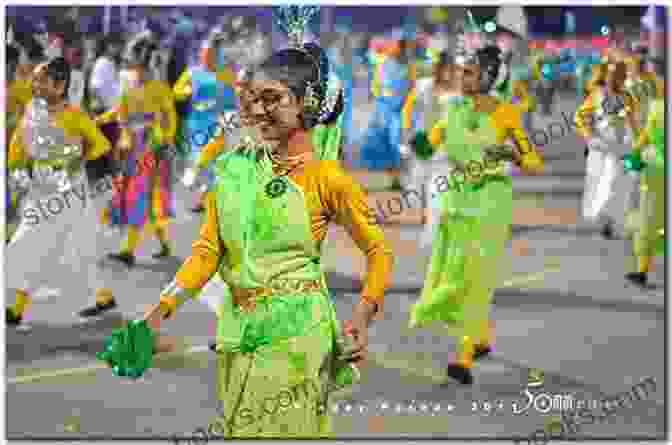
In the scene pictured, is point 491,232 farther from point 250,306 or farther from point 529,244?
point 529,244

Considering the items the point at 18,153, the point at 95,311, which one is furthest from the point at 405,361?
the point at 18,153

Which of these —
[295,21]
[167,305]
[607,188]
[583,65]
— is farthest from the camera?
[583,65]

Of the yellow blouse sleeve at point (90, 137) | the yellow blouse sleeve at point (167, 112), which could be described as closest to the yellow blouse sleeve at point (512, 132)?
the yellow blouse sleeve at point (90, 137)

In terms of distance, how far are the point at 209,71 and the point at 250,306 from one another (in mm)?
8809

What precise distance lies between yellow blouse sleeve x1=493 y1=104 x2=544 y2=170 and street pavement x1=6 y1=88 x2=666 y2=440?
4.25 ft

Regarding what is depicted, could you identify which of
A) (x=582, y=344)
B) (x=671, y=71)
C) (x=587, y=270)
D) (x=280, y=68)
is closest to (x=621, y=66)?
(x=671, y=71)

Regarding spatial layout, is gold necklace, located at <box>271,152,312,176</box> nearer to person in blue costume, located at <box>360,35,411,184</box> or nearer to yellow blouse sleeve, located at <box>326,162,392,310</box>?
yellow blouse sleeve, located at <box>326,162,392,310</box>

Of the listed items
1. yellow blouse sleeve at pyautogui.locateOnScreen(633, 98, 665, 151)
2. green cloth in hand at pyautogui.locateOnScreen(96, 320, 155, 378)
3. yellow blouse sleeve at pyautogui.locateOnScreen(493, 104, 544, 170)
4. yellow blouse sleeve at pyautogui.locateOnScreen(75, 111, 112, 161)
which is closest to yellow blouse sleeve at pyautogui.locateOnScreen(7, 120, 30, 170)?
yellow blouse sleeve at pyautogui.locateOnScreen(75, 111, 112, 161)

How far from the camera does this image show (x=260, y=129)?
4.06 m

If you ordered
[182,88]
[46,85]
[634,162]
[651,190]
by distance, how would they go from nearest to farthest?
[46,85], [634,162], [651,190], [182,88]

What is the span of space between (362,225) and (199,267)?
1.83ft

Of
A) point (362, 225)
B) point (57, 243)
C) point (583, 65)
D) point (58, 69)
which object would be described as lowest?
point (57, 243)

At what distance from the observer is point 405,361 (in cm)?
761

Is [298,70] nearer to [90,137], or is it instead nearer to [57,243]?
[90,137]
